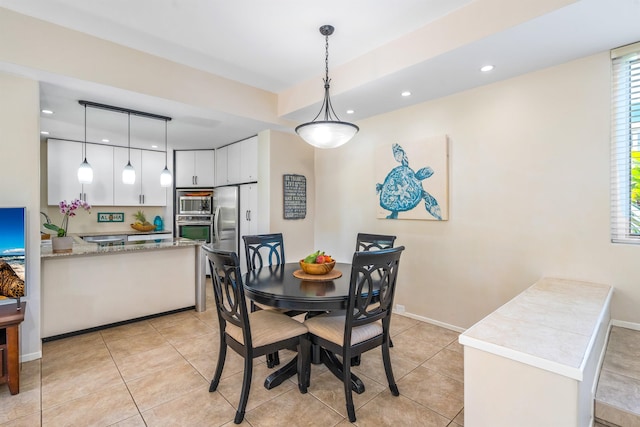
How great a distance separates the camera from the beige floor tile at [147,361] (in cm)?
240

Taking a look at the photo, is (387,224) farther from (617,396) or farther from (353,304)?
(617,396)

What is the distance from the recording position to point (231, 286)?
77.2 inches

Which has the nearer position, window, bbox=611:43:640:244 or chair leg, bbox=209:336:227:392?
chair leg, bbox=209:336:227:392

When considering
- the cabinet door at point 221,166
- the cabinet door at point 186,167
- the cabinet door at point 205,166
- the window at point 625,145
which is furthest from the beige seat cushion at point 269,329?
the cabinet door at point 186,167

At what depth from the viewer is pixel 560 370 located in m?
1.20

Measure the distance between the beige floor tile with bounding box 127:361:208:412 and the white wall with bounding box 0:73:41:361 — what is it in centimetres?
114

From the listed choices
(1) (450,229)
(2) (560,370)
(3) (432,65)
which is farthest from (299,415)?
(3) (432,65)

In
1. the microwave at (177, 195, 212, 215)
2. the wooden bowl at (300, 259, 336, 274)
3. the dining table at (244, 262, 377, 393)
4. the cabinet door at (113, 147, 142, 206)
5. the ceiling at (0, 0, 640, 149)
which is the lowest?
the dining table at (244, 262, 377, 393)

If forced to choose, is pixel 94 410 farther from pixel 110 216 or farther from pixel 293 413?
pixel 110 216

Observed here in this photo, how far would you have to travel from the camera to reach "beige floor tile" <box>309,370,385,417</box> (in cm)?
201

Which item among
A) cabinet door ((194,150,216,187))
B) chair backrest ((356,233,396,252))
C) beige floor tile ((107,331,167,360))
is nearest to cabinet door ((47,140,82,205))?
cabinet door ((194,150,216,187))

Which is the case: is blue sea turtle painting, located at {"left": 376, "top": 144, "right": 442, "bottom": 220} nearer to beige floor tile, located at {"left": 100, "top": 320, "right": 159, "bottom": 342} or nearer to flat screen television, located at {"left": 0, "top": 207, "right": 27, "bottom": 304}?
beige floor tile, located at {"left": 100, "top": 320, "right": 159, "bottom": 342}

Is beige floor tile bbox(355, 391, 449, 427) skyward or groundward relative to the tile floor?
groundward

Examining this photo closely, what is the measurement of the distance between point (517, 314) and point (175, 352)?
9.03 feet
